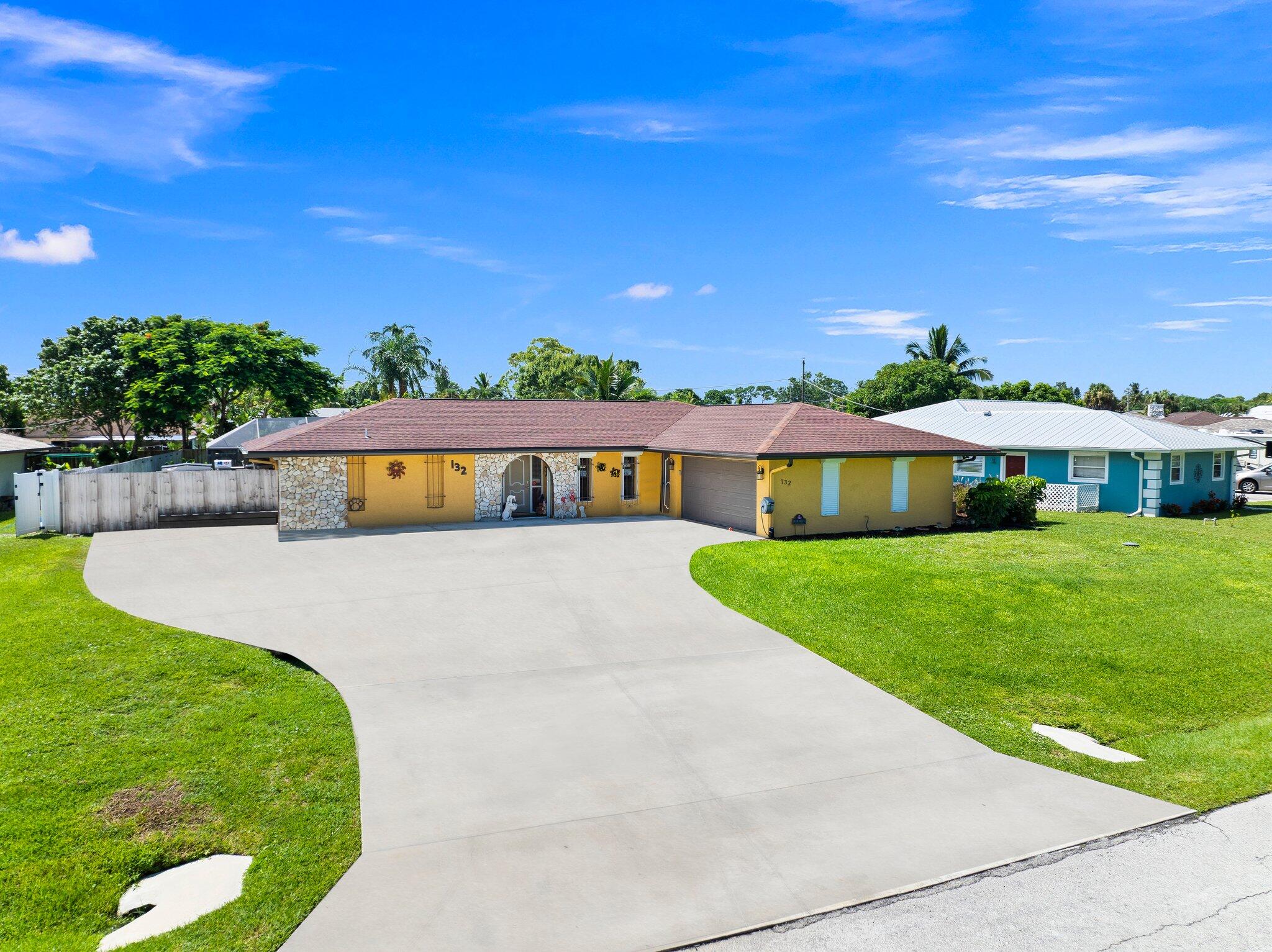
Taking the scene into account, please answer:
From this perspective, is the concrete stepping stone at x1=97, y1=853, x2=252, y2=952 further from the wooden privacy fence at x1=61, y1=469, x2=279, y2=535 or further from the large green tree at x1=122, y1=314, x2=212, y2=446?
the large green tree at x1=122, y1=314, x2=212, y2=446

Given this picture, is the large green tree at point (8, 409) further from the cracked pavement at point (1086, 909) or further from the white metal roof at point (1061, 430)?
the cracked pavement at point (1086, 909)

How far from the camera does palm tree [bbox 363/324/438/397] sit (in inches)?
2219

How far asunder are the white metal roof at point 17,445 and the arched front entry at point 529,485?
21460mm

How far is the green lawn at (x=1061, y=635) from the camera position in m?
7.90

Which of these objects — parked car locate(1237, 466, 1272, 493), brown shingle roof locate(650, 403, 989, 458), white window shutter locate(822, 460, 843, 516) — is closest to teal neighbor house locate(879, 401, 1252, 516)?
brown shingle roof locate(650, 403, 989, 458)

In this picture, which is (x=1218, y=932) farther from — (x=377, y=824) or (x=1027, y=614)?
(x=1027, y=614)

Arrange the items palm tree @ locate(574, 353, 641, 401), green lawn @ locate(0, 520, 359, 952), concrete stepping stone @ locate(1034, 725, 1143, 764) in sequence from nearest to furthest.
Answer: green lawn @ locate(0, 520, 359, 952) → concrete stepping stone @ locate(1034, 725, 1143, 764) → palm tree @ locate(574, 353, 641, 401)

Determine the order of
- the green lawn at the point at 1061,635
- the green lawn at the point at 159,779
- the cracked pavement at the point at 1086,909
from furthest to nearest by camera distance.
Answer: the green lawn at the point at 1061,635
the green lawn at the point at 159,779
the cracked pavement at the point at 1086,909

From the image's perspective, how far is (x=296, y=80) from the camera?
2197cm

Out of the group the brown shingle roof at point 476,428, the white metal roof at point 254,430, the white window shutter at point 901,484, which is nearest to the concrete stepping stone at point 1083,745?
the white window shutter at point 901,484

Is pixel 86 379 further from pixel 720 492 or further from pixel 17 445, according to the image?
pixel 720 492

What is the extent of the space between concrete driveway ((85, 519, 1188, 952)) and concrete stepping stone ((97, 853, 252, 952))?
2.93 feet

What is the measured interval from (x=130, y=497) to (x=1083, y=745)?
23.3 meters

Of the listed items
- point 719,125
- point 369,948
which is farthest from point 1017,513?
point 369,948
